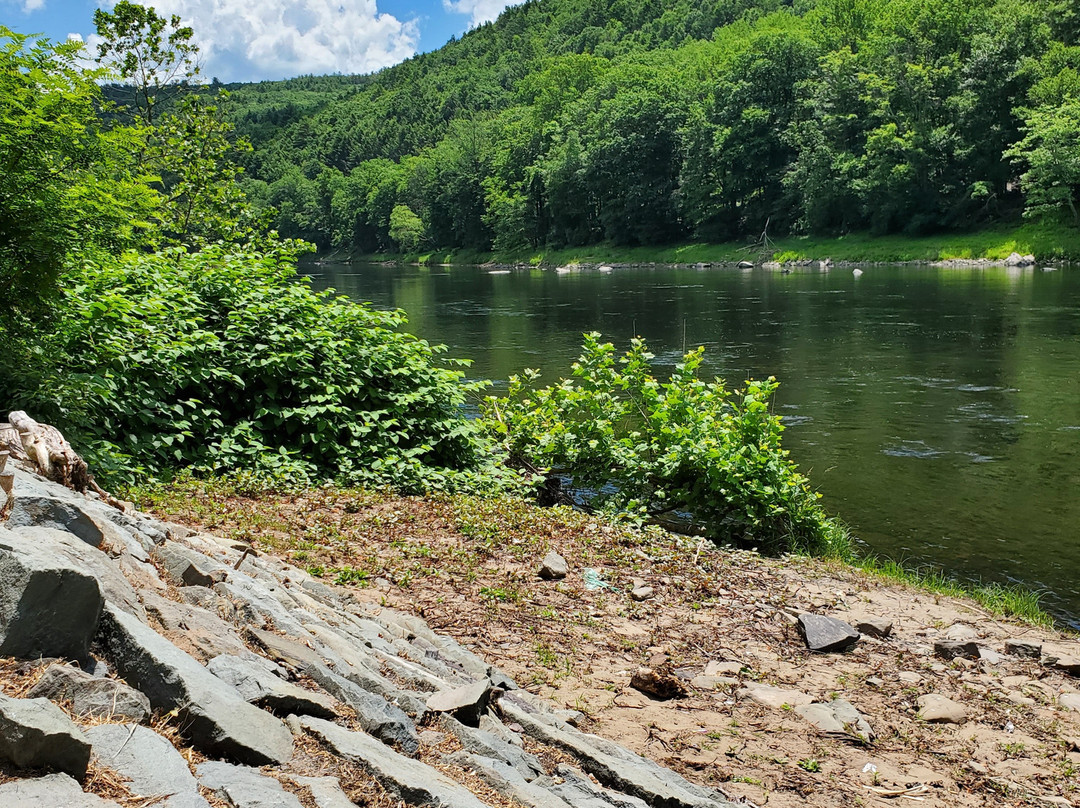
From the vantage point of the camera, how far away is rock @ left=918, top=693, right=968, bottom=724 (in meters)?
6.30

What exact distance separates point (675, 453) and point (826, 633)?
14.1 feet

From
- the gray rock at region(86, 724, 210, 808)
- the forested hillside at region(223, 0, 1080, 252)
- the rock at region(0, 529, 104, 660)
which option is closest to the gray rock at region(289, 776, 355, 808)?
the gray rock at region(86, 724, 210, 808)

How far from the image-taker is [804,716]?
614 centimetres

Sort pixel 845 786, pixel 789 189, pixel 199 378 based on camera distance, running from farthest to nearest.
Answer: pixel 789 189 < pixel 199 378 < pixel 845 786

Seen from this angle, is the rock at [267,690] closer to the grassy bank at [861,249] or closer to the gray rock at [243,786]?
the gray rock at [243,786]

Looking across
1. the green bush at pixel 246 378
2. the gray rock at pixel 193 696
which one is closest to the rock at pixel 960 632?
the green bush at pixel 246 378

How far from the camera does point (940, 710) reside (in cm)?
638

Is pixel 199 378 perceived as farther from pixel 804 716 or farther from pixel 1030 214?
pixel 1030 214

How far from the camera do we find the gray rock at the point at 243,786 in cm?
306

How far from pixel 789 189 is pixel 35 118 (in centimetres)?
8172

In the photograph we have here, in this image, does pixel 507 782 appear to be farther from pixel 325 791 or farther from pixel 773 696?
pixel 773 696

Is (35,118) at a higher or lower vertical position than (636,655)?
higher

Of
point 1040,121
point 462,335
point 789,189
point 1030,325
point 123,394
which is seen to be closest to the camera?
point 123,394

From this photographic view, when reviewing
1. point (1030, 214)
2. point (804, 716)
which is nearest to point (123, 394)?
point (804, 716)
